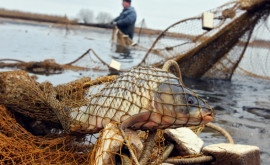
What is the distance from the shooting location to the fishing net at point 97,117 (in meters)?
2.39

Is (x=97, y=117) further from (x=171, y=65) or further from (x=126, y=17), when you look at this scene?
(x=126, y=17)

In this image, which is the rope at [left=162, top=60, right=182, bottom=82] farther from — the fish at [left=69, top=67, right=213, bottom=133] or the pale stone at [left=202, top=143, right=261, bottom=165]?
the pale stone at [left=202, top=143, right=261, bottom=165]

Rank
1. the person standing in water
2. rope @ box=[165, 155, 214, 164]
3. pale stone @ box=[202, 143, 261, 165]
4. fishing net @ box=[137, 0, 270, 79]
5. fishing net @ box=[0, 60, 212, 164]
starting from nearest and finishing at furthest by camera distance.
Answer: fishing net @ box=[0, 60, 212, 164] → pale stone @ box=[202, 143, 261, 165] → rope @ box=[165, 155, 214, 164] → fishing net @ box=[137, 0, 270, 79] → the person standing in water

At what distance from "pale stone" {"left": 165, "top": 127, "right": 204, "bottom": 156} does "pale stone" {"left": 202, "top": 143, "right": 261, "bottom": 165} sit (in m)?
0.17

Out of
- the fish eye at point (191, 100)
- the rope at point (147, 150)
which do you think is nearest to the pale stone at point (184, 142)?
the rope at point (147, 150)

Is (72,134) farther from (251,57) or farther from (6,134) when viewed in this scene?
(251,57)

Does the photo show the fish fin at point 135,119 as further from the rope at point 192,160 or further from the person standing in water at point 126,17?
the person standing in water at point 126,17

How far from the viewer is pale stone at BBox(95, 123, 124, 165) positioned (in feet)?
7.35

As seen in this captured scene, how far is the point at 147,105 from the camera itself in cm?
244

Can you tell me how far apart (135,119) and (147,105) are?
0.52 feet

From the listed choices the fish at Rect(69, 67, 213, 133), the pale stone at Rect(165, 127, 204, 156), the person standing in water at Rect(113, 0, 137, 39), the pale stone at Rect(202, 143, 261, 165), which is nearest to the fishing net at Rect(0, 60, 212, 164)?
the fish at Rect(69, 67, 213, 133)

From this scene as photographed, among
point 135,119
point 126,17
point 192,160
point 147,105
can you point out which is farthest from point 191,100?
point 126,17

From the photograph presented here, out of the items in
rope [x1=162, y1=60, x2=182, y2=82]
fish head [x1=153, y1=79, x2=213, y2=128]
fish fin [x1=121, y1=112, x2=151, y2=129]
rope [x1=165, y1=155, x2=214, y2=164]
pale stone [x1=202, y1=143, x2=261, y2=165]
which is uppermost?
rope [x1=162, y1=60, x2=182, y2=82]

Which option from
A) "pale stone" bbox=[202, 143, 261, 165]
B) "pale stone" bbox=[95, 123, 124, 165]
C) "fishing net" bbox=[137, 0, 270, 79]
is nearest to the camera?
"pale stone" bbox=[95, 123, 124, 165]
